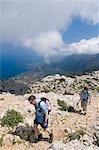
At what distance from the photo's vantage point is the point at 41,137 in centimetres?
1920

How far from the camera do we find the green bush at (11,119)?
68.9ft

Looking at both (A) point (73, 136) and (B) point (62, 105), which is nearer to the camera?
(A) point (73, 136)

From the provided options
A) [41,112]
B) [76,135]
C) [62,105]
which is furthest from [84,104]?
[41,112]

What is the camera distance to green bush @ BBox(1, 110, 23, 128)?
827 inches

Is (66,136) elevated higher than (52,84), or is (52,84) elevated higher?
(52,84)

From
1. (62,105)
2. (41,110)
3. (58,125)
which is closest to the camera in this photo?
(41,110)

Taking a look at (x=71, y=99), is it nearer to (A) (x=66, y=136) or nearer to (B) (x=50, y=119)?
(B) (x=50, y=119)

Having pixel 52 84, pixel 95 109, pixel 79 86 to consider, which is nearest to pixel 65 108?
pixel 95 109

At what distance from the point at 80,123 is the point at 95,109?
5.67 m

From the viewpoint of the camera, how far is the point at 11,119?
842 inches

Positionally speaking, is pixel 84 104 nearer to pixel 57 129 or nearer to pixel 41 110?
pixel 57 129

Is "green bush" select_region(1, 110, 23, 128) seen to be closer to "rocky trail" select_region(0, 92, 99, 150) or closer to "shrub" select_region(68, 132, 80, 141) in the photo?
"rocky trail" select_region(0, 92, 99, 150)

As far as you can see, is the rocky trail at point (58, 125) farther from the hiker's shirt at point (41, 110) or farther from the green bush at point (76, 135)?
the hiker's shirt at point (41, 110)

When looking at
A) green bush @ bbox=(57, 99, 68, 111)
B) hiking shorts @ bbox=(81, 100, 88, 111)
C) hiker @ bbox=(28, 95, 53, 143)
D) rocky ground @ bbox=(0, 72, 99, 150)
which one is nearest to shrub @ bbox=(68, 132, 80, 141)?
rocky ground @ bbox=(0, 72, 99, 150)
